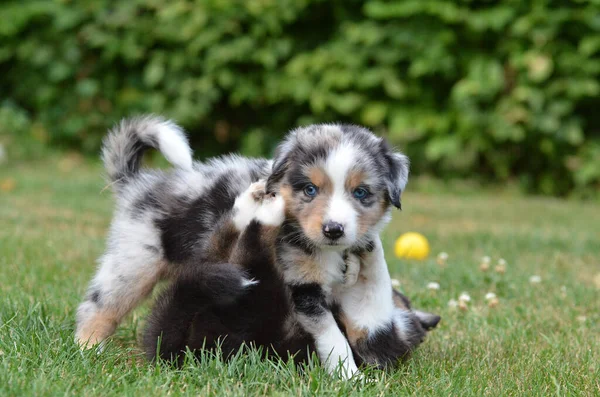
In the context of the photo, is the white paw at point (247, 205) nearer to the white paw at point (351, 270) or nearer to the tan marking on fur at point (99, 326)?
the white paw at point (351, 270)

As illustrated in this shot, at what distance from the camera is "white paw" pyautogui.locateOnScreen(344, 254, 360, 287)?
3.18m

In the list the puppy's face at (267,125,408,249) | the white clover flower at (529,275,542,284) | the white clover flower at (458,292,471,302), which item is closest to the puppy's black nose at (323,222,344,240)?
the puppy's face at (267,125,408,249)

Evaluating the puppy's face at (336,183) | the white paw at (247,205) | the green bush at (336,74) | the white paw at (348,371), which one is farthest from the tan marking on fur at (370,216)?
the green bush at (336,74)

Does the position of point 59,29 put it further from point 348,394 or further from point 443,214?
point 348,394

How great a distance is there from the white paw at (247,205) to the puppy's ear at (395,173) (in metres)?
0.52

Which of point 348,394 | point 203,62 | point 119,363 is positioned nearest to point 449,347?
point 348,394

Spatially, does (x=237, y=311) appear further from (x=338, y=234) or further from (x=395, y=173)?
(x=395, y=173)

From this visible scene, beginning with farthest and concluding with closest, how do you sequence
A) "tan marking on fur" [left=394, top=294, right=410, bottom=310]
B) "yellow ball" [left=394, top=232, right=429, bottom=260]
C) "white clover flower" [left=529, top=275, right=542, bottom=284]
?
"yellow ball" [left=394, top=232, right=429, bottom=260] < "white clover flower" [left=529, top=275, right=542, bottom=284] < "tan marking on fur" [left=394, top=294, right=410, bottom=310]

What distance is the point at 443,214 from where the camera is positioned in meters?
7.98

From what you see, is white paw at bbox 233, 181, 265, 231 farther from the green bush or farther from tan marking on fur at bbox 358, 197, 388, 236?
the green bush

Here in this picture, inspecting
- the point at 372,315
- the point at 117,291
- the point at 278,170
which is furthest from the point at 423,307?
the point at 117,291

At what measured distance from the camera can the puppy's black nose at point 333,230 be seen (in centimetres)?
294

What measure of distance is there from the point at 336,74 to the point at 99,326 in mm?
6638

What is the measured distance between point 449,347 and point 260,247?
3.48 feet
